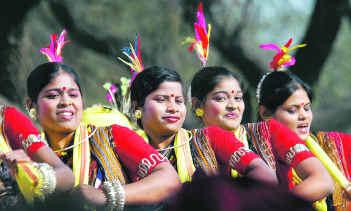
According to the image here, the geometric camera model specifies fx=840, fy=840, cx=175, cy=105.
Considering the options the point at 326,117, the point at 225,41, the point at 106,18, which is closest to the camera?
the point at 326,117

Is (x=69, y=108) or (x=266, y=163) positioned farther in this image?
(x=266, y=163)

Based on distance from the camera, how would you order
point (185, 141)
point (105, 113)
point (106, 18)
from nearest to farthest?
point (185, 141), point (105, 113), point (106, 18)

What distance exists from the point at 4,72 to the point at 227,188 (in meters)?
5.56

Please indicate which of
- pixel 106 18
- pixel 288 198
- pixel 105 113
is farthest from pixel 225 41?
pixel 288 198

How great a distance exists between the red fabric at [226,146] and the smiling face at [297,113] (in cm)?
53

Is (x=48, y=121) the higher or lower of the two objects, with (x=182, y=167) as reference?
higher

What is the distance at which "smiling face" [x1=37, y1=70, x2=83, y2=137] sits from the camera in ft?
11.3

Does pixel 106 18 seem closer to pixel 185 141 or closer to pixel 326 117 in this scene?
pixel 326 117

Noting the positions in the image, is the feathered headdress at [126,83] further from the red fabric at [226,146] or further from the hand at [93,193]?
the hand at [93,193]

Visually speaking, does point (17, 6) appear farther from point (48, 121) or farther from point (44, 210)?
point (44, 210)

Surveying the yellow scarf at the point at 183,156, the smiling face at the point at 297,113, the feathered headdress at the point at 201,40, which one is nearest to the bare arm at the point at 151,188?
the yellow scarf at the point at 183,156

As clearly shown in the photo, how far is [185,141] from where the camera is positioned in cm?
369

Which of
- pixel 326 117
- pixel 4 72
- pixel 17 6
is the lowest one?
pixel 326 117

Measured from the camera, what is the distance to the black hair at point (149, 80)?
3693mm
